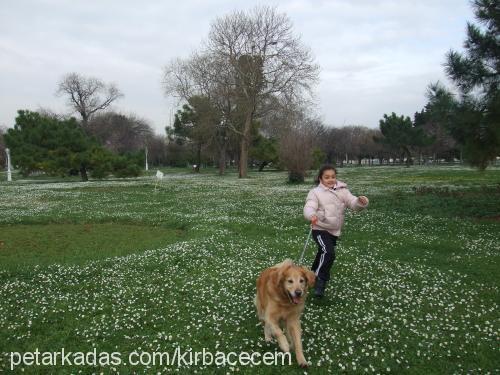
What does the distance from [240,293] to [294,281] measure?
2.95 meters

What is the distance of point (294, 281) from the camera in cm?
573

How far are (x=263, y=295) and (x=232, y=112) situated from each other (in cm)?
5244

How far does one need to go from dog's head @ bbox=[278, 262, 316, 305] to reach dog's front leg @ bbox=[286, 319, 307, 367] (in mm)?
358

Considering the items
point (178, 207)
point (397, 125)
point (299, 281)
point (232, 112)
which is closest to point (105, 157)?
point (232, 112)

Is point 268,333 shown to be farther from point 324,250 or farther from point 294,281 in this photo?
point 324,250

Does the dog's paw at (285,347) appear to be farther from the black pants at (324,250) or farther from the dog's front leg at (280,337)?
the black pants at (324,250)

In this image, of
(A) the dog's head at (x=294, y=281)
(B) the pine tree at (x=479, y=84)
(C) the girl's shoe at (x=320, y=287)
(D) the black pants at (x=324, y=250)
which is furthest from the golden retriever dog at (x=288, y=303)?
(B) the pine tree at (x=479, y=84)

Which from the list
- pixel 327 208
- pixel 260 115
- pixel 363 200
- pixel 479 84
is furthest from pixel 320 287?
pixel 260 115

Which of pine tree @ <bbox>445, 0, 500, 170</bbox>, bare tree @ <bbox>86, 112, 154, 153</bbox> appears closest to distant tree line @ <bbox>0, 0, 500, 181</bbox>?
pine tree @ <bbox>445, 0, 500, 170</bbox>

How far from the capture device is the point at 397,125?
3216 inches

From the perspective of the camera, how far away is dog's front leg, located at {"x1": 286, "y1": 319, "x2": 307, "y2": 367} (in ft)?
18.4

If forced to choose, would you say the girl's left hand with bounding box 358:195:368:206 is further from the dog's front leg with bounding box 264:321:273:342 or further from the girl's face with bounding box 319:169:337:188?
the dog's front leg with bounding box 264:321:273:342

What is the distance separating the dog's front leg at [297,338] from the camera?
5609mm

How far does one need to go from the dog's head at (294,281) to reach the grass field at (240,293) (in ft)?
3.15
